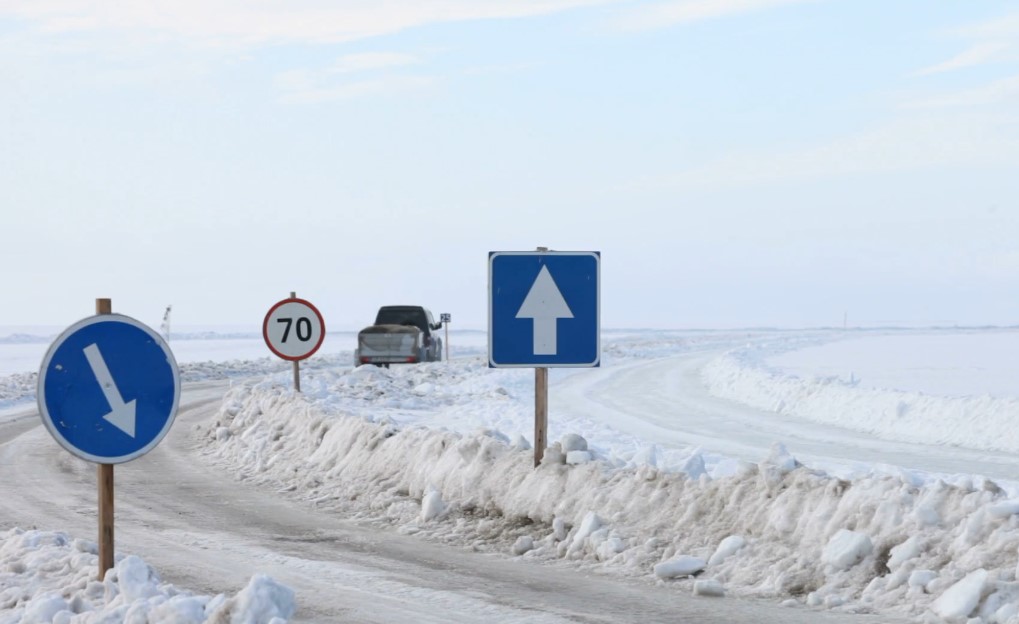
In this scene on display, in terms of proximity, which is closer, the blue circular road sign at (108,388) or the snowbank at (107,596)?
the snowbank at (107,596)

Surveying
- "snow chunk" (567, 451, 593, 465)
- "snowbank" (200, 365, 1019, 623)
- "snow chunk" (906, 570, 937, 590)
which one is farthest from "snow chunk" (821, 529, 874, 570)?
"snow chunk" (567, 451, 593, 465)

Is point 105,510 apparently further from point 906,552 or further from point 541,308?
point 906,552

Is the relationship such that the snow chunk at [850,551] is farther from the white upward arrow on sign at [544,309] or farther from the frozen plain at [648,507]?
the white upward arrow on sign at [544,309]

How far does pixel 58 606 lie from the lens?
6.56 metres

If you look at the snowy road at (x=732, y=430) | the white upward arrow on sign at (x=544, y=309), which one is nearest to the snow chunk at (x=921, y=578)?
the white upward arrow on sign at (x=544, y=309)

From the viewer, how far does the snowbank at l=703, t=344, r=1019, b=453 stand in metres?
19.5

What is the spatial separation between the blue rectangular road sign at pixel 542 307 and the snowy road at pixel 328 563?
1.95m

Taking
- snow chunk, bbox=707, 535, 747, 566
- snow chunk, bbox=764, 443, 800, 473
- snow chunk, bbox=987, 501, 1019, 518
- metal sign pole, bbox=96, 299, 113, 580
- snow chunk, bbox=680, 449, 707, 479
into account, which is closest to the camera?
metal sign pole, bbox=96, 299, 113, 580

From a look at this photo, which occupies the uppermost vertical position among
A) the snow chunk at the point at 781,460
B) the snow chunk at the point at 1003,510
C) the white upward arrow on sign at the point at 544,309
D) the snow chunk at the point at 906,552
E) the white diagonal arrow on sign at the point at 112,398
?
the white upward arrow on sign at the point at 544,309

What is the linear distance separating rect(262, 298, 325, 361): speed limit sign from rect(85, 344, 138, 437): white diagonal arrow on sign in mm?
10582

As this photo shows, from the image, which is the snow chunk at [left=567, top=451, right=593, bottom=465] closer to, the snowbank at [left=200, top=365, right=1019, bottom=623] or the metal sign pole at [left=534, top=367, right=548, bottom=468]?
the snowbank at [left=200, top=365, right=1019, bottom=623]

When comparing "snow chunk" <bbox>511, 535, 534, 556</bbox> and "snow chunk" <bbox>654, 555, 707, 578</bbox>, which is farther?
"snow chunk" <bbox>511, 535, 534, 556</bbox>

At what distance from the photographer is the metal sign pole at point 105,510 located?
22.5 ft

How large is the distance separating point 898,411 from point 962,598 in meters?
16.5
